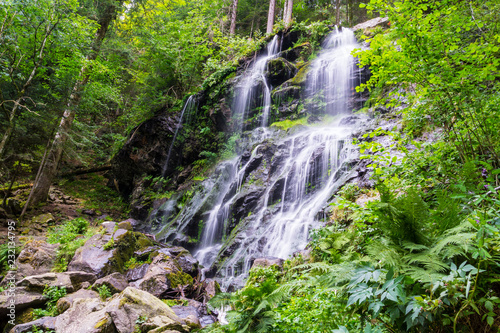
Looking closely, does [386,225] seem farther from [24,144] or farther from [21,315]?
[24,144]

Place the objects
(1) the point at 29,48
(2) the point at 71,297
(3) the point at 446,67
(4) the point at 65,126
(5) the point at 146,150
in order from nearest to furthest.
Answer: (3) the point at 446,67 → (2) the point at 71,297 → (1) the point at 29,48 → (4) the point at 65,126 → (5) the point at 146,150

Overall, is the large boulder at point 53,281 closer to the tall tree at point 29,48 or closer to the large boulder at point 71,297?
the large boulder at point 71,297

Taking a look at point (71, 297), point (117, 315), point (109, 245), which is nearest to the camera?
point (117, 315)

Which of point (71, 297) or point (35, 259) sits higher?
point (35, 259)

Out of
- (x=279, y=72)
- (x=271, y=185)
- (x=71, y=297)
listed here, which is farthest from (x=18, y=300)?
(x=279, y=72)

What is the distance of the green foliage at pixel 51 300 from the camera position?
15.4ft

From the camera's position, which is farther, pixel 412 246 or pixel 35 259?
pixel 35 259

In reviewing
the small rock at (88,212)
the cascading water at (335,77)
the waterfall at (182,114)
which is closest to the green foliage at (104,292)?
the small rock at (88,212)

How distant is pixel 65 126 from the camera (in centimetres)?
1124

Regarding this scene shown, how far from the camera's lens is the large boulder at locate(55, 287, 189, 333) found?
3.84m

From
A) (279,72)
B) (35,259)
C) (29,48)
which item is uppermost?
(279,72)

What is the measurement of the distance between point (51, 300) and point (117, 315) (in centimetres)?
217

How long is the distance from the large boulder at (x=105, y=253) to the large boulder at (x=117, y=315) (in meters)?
2.16

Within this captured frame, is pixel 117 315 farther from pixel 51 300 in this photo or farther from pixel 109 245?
pixel 109 245
